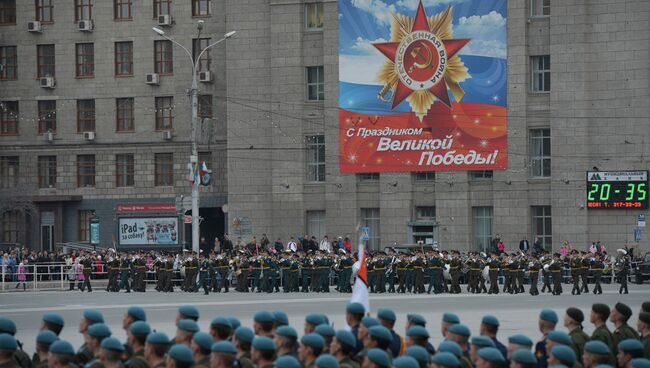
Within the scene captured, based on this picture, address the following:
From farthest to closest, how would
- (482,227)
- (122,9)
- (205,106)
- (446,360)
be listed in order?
(122,9) → (205,106) → (482,227) → (446,360)

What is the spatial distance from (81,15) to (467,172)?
69.1 feet

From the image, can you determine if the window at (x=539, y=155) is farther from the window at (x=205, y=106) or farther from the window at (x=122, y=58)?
the window at (x=122, y=58)

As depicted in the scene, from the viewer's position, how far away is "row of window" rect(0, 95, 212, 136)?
67250 millimetres

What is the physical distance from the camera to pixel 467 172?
6012 cm

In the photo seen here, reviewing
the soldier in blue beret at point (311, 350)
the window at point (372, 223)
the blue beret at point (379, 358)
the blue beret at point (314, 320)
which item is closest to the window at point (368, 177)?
the window at point (372, 223)

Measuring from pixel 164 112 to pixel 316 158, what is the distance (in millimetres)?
8917

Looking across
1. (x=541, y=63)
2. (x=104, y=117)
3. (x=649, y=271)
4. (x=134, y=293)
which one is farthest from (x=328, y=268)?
(x=104, y=117)

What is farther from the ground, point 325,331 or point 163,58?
point 163,58

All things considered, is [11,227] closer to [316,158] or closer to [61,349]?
[316,158]

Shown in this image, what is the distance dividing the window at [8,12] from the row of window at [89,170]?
6.71 meters

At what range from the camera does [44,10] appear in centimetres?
6862

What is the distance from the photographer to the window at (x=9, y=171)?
69.2 meters

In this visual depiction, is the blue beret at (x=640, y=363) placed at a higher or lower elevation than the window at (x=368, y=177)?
lower

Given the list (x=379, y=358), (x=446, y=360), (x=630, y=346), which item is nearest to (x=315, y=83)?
(x=630, y=346)
